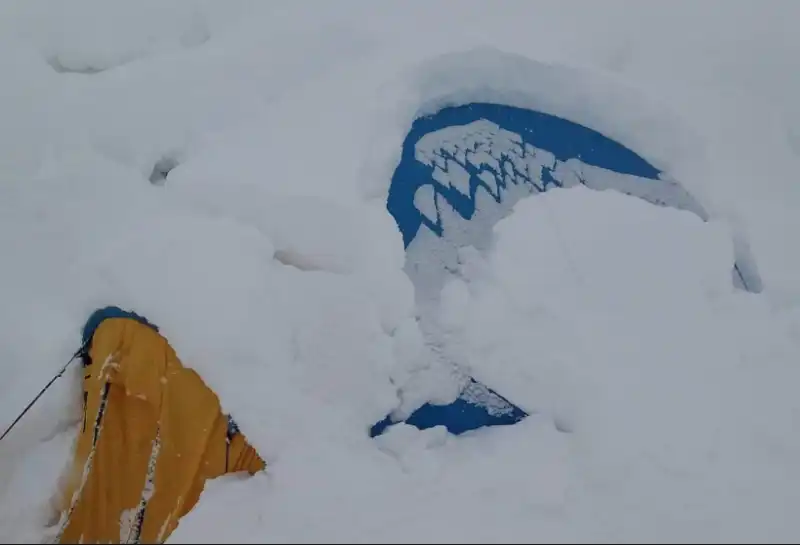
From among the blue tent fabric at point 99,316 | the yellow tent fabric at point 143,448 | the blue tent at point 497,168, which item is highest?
the blue tent at point 497,168

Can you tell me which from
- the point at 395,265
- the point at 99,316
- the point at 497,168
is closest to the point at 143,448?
the point at 99,316

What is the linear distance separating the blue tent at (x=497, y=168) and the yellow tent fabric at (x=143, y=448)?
37 cm

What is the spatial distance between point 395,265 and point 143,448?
44 centimetres

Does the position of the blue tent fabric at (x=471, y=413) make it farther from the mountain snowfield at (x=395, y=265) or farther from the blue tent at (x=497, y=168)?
the blue tent at (x=497, y=168)

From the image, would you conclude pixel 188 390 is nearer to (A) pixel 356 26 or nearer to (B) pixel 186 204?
(B) pixel 186 204

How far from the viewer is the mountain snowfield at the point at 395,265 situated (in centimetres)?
91

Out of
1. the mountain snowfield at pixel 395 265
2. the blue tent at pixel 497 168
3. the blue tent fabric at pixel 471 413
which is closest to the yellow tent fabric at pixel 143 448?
the mountain snowfield at pixel 395 265

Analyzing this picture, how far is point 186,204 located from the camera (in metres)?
1.15

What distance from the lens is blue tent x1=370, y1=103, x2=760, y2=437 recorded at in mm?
1199

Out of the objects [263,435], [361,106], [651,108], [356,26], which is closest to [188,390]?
[263,435]

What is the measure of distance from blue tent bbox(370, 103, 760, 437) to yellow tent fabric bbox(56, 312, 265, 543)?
0.37 m

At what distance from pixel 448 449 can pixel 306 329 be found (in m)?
0.26

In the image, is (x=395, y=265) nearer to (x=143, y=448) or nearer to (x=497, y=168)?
(x=497, y=168)

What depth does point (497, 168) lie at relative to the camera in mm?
1258
